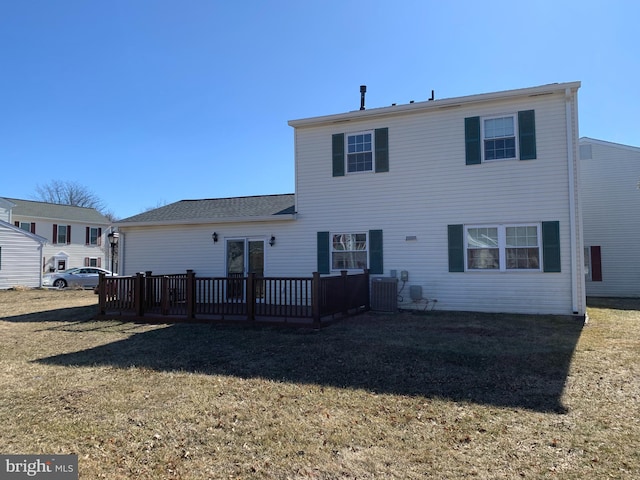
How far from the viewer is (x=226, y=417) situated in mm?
4102

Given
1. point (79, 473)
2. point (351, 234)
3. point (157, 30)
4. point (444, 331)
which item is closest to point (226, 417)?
point (79, 473)

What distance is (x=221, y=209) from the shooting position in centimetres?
1410

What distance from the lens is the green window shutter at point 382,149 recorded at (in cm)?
1182

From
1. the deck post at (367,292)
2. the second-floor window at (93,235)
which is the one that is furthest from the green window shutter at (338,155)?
the second-floor window at (93,235)

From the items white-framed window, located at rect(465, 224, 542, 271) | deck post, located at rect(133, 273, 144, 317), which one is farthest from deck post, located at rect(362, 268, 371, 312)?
deck post, located at rect(133, 273, 144, 317)

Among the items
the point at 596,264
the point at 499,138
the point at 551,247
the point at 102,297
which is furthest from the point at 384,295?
the point at 596,264

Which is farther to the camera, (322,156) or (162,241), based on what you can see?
(162,241)

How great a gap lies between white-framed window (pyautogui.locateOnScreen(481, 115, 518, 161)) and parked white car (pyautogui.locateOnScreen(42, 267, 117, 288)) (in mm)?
20996

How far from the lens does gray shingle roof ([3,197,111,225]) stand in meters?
28.9

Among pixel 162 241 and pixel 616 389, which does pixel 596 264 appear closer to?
pixel 616 389

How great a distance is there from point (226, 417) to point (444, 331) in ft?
17.8

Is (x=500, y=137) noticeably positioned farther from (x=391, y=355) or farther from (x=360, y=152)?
(x=391, y=355)

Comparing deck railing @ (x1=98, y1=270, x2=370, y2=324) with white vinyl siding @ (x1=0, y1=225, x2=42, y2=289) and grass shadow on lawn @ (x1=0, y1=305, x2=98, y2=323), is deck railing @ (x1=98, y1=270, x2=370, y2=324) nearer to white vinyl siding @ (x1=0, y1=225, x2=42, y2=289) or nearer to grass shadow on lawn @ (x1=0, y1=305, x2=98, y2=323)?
grass shadow on lawn @ (x1=0, y1=305, x2=98, y2=323)

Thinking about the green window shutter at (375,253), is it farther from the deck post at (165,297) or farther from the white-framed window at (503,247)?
the deck post at (165,297)
